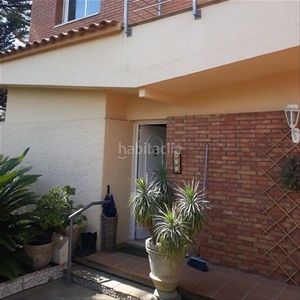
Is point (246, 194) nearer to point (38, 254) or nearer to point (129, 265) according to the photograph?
point (129, 265)

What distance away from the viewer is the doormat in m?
6.99

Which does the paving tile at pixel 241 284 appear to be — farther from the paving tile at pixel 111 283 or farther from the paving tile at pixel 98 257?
the paving tile at pixel 98 257

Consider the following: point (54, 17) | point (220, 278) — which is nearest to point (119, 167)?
point (220, 278)

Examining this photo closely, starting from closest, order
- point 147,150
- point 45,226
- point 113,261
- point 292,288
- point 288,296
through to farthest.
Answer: point 288,296 → point 292,288 → point 45,226 → point 113,261 → point 147,150

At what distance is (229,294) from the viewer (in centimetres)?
495

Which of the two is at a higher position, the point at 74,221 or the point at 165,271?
the point at 74,221

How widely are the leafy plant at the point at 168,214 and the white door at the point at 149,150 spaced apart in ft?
8.90

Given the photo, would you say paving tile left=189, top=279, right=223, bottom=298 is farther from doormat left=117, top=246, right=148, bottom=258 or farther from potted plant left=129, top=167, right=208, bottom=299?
doormat left=117, top=246, right=148, bottom=258

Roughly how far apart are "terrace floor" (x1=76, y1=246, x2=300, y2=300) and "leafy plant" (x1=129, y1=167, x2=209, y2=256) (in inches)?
44.6

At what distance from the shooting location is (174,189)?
18.2 feet

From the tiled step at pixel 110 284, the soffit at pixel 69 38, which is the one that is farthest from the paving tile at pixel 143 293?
the soffit at pixel 69 38

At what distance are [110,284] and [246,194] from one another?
3300mm

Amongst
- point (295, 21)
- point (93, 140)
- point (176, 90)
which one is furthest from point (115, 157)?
point (295, 21)

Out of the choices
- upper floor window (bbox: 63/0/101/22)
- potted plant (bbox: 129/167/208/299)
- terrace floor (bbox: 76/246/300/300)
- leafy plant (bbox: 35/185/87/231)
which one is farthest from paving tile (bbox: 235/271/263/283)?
upper floor window (bbox: 63/0/101/22)
